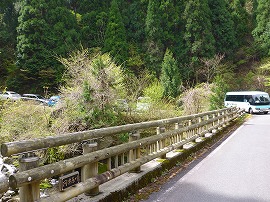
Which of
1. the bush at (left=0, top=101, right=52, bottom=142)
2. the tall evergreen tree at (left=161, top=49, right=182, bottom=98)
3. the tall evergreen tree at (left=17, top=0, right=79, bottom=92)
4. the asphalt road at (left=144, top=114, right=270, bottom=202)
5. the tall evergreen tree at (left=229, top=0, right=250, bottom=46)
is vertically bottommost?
the asphalt road at (left=144, top=114, right=270, bottom=202)

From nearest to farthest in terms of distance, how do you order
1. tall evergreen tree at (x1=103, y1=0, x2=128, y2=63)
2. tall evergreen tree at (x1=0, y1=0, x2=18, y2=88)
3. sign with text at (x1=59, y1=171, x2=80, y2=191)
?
1. sign with text at (x1=59, y1=171, x2=80, y2=191)
2. tall evergreen tree at (x1=0, y1=0, x2=18, y2=88)
3. tall evergreen tree at (x1=103, y1=0, x2=128, y2=63)

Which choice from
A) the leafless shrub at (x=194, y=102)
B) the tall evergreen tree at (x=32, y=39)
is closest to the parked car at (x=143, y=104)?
the leafless shrub at (x=194, y=102)

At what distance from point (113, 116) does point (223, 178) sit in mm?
9467

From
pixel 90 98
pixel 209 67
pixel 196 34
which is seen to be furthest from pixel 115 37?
pixel 90 98

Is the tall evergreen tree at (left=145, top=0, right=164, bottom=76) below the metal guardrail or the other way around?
the other way around

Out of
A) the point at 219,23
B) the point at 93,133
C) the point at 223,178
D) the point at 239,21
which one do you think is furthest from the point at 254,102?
the point at 93,133

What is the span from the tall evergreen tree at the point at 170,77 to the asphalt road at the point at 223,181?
26556 millimetres

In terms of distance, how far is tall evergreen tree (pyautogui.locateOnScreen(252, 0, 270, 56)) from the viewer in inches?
1744

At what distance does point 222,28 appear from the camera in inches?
1826

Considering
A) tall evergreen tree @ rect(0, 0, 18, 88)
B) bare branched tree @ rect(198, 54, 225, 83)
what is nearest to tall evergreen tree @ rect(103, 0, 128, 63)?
bare branched tree @ rect(198, 54, 225, 83)

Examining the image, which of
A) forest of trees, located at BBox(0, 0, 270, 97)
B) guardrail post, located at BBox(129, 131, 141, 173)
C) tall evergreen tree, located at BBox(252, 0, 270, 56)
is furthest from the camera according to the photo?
tall evergreen tree, located at BBox(252, 0, 270, 56)

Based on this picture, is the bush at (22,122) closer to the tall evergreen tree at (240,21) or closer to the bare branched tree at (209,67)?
the bare branched tree at (209,67)

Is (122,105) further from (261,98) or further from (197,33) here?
(197,33)

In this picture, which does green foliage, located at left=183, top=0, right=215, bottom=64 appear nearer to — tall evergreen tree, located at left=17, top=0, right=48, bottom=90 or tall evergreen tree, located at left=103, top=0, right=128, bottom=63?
tall evergreen tree, located at left=103, top=0, right=128, bottom=63
